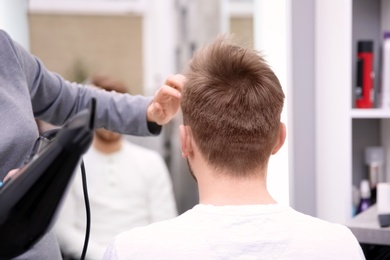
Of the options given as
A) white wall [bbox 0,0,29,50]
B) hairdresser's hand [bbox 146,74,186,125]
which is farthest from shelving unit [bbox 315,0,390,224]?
white wall [bbox 0,0,29,50]

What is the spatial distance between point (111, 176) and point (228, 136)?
1.71 meters

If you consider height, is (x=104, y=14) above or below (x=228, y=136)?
above

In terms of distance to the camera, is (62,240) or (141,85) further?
(141,85)

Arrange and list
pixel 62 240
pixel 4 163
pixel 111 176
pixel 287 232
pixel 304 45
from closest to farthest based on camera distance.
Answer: pixel 287 232 → pixel 4 163 → pixel 304 45 → pixel 62 240 → pixel 111 176

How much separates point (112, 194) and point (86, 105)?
136cm

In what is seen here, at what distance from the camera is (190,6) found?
339 centimetres

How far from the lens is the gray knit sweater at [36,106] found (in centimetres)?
94

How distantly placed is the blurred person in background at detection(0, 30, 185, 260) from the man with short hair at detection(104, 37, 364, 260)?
0.45 feet

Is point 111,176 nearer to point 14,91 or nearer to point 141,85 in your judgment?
point 141,85

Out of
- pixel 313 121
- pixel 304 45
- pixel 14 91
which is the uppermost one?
pixel 304 45

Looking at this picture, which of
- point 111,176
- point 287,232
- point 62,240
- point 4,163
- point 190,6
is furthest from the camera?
point 190,6

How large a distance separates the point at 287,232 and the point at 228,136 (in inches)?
6.9

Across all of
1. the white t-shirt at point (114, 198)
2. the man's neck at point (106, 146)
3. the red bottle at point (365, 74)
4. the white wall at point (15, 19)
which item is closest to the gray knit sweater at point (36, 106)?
the red bottle at point (365, 74)

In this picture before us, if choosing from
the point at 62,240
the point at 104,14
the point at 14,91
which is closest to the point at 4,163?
the point at 14,91
